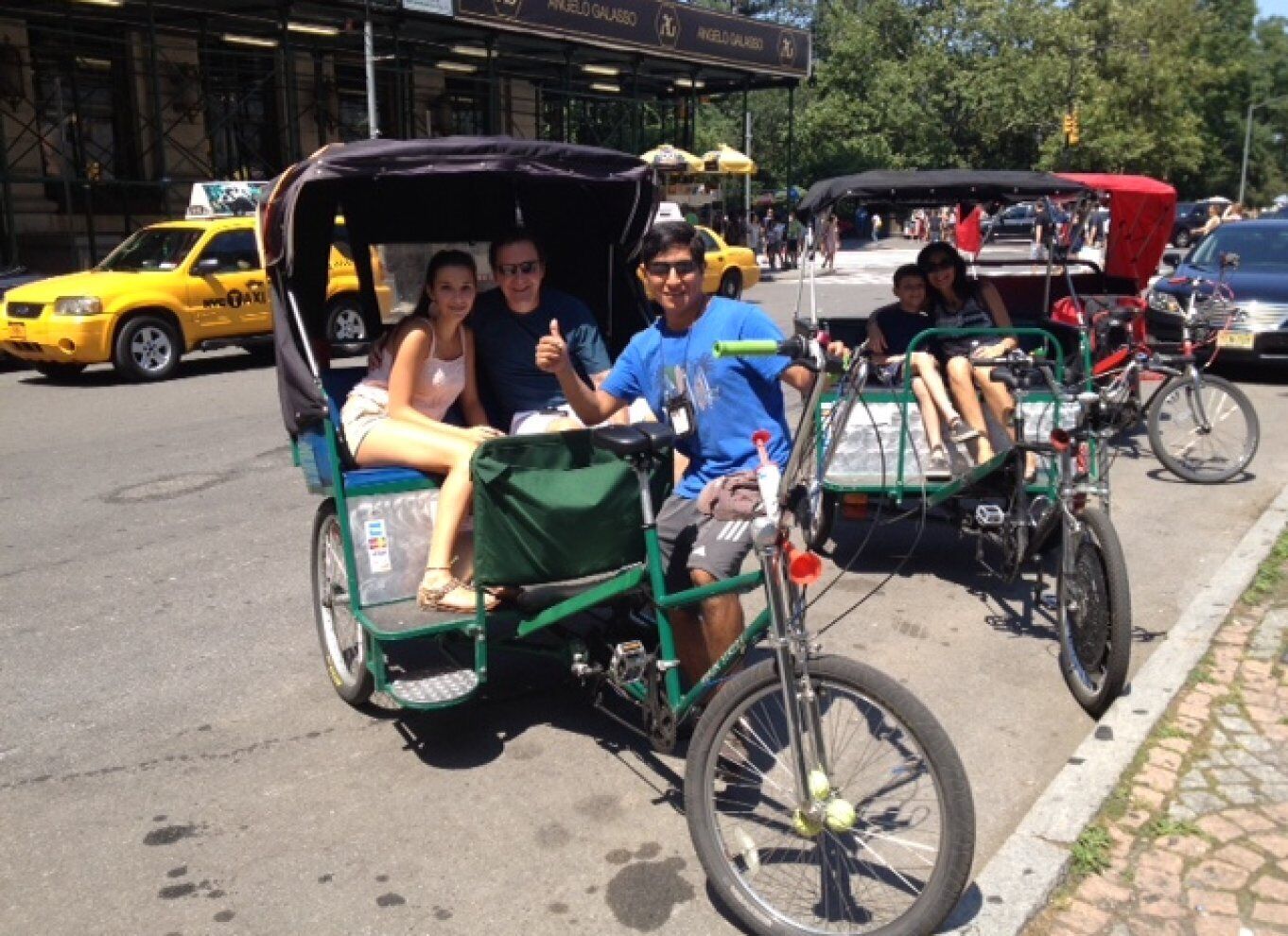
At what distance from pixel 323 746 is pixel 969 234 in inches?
293

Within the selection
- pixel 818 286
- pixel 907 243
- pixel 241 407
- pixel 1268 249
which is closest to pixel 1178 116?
pixel 907 243

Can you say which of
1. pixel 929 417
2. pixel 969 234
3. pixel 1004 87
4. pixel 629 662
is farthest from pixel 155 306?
pixel 1004 87

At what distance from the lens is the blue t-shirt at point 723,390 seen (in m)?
4.28

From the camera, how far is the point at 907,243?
45.2 metres

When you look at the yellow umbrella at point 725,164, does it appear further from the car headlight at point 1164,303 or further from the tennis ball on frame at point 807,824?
the tennis ball on frame at point 807,824

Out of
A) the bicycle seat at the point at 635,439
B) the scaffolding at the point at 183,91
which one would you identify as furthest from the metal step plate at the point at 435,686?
the scaffolding at the point at 183,91

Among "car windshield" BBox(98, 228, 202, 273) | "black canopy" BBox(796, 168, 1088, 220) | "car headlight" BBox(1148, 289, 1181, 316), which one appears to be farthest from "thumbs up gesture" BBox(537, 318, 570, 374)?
"car windshield" BBox(98, 228, 202, 273)

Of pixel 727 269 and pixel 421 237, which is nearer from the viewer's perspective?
pixel 421 237

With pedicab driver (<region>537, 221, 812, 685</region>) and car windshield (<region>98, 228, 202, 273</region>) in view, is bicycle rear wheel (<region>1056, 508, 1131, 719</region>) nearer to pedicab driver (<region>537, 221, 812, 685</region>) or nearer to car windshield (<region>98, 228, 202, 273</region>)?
pedicab driver (<region>537, 221, 812, 685</region>)

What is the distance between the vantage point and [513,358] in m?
5.32

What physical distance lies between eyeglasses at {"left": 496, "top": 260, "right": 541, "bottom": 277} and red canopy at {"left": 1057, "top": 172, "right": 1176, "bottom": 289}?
6450mm

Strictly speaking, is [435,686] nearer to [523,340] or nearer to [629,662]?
[629,662]

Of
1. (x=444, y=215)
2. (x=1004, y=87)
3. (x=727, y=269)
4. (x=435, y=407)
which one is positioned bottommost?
(x=435, y=407)

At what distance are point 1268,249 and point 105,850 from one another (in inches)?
542
